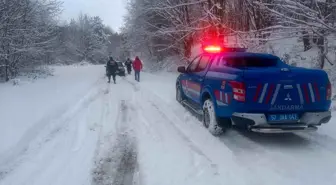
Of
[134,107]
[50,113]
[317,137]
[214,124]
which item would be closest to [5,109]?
[50,113]

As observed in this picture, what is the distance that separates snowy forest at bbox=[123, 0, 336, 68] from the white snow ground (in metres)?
3.12

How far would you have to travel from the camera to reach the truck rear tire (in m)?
6.40

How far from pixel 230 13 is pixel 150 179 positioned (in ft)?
53.6

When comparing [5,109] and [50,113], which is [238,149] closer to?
[50,113]

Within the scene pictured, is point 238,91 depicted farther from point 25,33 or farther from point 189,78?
point 25,33

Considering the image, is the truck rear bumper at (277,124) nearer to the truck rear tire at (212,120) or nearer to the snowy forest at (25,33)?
the truck rear tire at (212,120)

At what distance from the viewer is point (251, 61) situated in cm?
739

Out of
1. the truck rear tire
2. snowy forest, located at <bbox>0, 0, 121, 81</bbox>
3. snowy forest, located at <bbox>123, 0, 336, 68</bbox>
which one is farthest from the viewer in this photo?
snowy forest, located at <bbox>0, 0, 121, 81</bbox>

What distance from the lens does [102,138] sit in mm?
6445

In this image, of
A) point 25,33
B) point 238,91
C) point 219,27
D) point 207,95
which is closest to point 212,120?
point 207,95

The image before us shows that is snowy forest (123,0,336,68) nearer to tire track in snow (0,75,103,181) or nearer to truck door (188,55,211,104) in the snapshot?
truck door (188,55,211,104)

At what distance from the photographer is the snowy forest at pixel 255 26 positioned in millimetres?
8539

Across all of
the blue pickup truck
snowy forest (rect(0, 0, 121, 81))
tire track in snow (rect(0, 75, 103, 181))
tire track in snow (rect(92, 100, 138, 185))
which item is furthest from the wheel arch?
snowy forest (rect(0, 0, 121, 81))

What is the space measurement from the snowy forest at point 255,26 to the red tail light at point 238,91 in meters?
3.76
